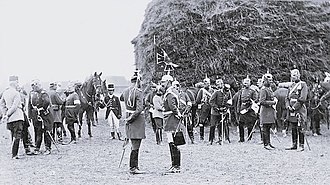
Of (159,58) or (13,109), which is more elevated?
(159,58)

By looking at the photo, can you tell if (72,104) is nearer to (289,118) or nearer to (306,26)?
(289,118)

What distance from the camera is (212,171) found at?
976 cm

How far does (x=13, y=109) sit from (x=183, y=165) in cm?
404

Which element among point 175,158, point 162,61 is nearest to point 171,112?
point 175,158

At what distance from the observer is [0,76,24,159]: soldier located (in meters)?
11.4

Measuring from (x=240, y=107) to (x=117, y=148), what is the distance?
3.74 metres

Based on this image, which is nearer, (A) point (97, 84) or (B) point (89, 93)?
(B) point (89, 93)

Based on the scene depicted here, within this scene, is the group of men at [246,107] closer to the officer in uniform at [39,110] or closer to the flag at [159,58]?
the flag at [159,58]

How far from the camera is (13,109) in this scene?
11352mm

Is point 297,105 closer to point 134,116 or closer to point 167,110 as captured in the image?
point 167,110

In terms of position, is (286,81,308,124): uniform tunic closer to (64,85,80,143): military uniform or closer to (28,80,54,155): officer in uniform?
(28,80,54,155): officer in uniform

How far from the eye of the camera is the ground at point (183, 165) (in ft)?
29.5

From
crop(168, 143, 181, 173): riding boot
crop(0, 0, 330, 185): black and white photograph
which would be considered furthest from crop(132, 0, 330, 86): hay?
crop(168, 143, 181, 173): riding boot

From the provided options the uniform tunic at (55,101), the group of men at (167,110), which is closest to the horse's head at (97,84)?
the group of men at (167,110)
